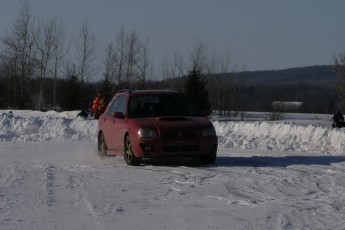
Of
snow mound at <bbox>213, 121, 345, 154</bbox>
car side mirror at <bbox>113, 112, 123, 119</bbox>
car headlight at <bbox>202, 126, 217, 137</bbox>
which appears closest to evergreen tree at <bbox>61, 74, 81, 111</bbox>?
snow mound at <bbox>213, 121, 345, 154</bbox>

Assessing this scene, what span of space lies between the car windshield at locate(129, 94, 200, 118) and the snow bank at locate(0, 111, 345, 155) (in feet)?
14.4

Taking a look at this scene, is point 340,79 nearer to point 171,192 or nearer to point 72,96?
point 72,96

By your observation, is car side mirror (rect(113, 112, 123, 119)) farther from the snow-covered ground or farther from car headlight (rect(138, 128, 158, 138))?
car headlight (rect(138, 128, 158, 138))

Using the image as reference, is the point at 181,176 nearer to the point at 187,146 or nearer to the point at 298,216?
the point at 187,146

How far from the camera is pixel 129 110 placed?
13266mm

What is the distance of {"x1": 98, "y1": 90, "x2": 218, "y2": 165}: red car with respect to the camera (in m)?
12.2

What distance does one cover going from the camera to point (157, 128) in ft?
40.1

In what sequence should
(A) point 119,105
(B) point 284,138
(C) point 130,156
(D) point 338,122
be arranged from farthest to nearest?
(D) point 338,122 → (B) point 284,138 → (A) point 119,105 → (C) point 130,156

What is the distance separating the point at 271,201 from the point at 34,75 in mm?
59231

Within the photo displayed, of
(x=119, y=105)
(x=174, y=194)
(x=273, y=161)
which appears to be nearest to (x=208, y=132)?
(x=273, y=161)

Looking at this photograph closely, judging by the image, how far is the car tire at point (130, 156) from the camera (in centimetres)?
1251

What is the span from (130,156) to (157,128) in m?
0.84

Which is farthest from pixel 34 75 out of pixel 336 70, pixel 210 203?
pixel 210 203

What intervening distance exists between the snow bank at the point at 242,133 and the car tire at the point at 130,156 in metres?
5.47
